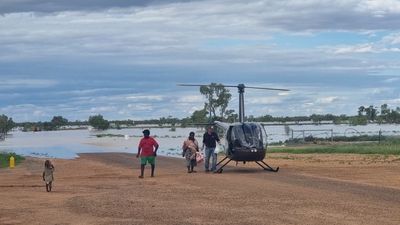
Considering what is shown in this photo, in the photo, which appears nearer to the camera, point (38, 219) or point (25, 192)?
point (38, 219)

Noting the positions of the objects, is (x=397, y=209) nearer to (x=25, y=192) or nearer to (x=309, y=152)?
(x=25, y=192)

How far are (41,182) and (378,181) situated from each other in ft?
37.7

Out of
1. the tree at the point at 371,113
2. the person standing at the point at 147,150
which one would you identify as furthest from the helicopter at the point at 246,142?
the tree at the point at 371,113

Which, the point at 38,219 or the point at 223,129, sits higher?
the point at 223,129

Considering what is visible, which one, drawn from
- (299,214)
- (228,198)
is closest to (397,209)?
(299,214)

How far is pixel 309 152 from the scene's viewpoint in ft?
174

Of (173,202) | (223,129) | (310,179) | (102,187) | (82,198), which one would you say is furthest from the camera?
(223,129)

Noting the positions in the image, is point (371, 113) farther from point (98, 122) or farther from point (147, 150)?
point (147, 150)

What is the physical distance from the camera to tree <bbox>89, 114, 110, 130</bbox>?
183625 mm

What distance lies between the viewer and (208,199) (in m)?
19.2

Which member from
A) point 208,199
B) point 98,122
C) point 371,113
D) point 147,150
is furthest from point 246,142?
point 98,122

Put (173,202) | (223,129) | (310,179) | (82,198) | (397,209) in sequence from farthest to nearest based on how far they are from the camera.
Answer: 1. (223,129)
2. (310,179)
3. (82,198)
4. (173,202)
5. (397,209)

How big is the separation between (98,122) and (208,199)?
167 metres

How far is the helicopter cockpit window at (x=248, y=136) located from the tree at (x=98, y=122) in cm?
15404
